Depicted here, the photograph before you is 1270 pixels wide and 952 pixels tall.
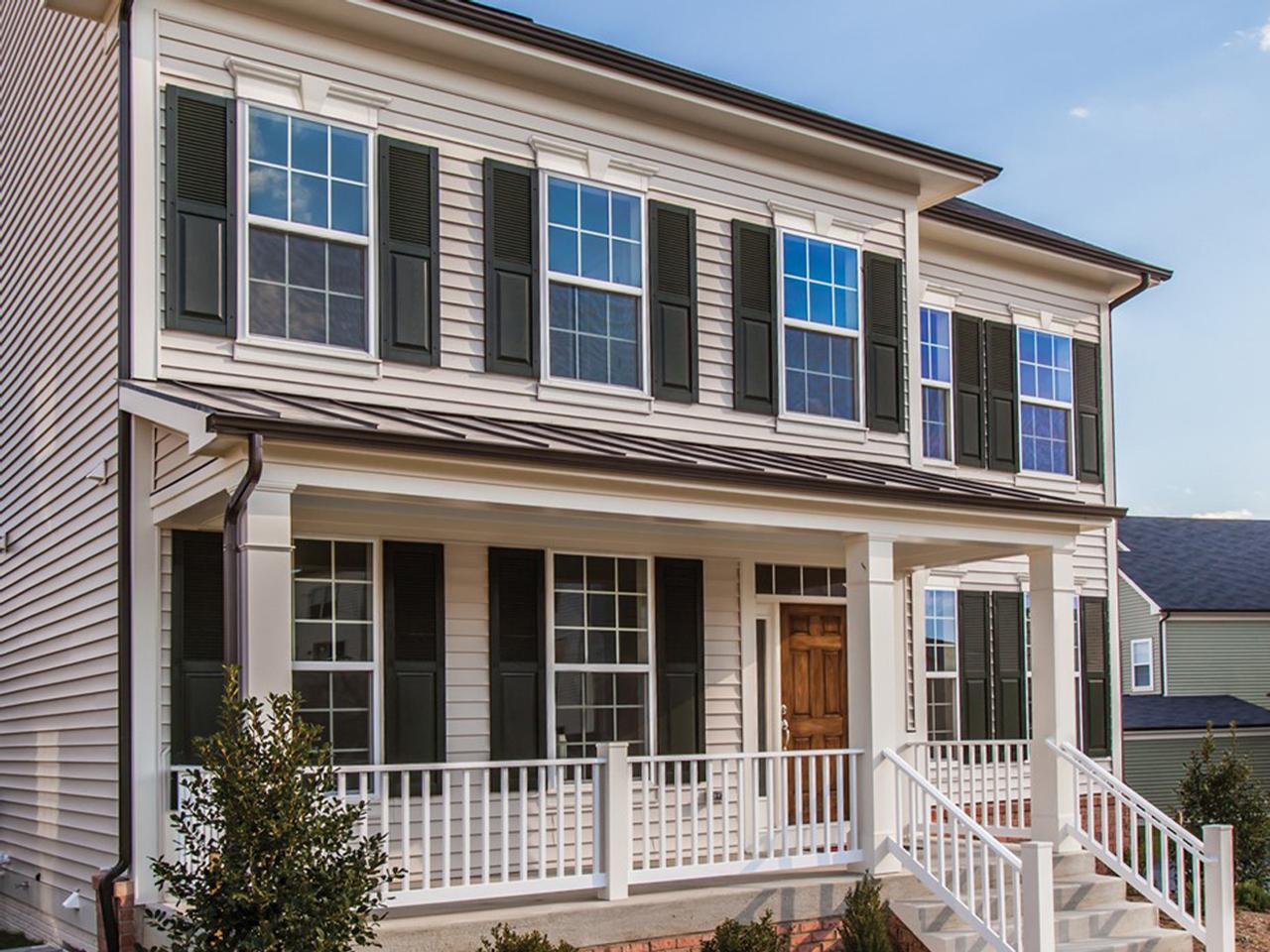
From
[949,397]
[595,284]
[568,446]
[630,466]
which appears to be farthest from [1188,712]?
[630,466]

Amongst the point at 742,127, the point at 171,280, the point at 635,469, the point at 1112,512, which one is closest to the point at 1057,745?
the point at 1112,512

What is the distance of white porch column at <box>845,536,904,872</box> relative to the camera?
11.0 metres

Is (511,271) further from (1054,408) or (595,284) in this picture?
(1054,408)

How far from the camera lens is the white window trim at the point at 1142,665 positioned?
101 feet

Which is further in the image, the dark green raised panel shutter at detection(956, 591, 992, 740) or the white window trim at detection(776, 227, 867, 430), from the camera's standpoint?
the dark green raised panel shutter at detection(956, 591, 992, 740)

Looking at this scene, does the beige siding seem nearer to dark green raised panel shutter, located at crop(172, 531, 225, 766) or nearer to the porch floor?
dark green raised panel shutter, located at crop(172, 531, 225, 766)

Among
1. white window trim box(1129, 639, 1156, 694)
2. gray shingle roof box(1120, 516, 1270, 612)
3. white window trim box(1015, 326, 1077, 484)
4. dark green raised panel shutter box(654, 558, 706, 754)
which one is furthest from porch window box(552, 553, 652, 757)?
white window trim box(1129, 639, 1156, 694)

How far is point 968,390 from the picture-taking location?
1569 centimetres

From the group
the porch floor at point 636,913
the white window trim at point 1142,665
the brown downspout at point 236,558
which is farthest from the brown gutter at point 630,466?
the white window trim at point 1142,665

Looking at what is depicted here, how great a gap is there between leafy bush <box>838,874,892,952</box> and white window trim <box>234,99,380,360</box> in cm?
515

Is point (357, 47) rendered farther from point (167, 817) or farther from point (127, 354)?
Result: point (167, 817)

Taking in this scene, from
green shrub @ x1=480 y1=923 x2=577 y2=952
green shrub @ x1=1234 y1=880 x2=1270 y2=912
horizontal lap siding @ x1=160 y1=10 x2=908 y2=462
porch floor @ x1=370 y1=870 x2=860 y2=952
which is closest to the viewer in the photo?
green shrub @ x1=480 y1=923 x2=577 y2=952

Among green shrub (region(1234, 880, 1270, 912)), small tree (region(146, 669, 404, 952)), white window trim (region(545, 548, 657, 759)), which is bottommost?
green shrub (region(1234, 880, 1270, 912))

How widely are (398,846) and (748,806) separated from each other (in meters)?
2.76
